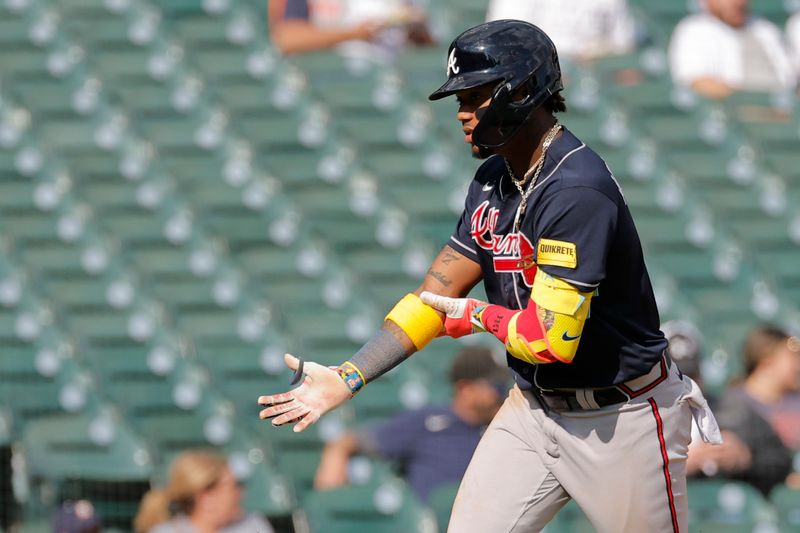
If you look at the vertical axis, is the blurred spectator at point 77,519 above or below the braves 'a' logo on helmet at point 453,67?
below

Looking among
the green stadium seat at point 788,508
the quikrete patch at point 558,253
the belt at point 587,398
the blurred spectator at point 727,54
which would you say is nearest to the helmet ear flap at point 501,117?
the quikrete patch at point 558,253

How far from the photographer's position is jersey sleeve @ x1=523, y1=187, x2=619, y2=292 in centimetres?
305

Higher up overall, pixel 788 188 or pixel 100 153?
pixel 100 153

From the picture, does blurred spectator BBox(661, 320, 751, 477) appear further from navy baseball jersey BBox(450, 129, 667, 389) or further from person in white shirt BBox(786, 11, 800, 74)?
person in white shirt BBox(786, 11, 800, 74)

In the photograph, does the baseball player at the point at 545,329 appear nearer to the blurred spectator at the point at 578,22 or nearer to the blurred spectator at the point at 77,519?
the blurred spectator at the point at 77,519

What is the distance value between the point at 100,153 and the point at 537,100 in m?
5.29

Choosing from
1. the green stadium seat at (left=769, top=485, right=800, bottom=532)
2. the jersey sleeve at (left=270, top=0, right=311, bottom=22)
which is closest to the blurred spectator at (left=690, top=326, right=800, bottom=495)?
the green stadium seat at (left=769, top=485, right=800, bottom=532)

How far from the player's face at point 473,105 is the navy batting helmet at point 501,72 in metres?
0.03

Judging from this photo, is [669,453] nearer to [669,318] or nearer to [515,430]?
[515,430]

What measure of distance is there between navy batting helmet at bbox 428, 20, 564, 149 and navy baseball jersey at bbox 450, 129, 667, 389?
0.14 metres

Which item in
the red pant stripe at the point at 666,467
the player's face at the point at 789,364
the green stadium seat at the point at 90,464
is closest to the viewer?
the red pant stripe at the point at 666,467

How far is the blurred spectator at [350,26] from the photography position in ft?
26.8

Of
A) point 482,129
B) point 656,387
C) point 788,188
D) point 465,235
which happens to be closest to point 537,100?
point 482,129

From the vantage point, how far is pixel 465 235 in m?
3.49
